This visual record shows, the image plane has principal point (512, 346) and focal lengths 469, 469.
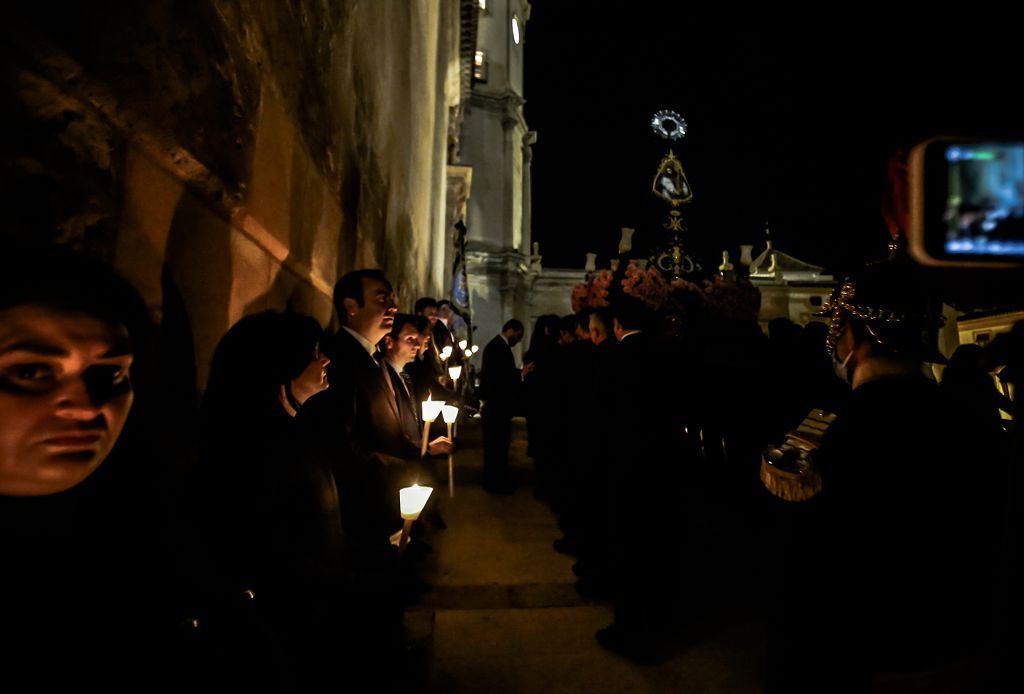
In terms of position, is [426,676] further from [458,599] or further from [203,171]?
[203,171]

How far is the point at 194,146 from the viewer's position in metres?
1.75

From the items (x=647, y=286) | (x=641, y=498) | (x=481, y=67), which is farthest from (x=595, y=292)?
(x=481, y=67)

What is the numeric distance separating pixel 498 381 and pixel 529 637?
406 cm

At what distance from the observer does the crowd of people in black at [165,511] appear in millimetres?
865

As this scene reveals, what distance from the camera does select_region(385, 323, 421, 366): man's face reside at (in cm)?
374

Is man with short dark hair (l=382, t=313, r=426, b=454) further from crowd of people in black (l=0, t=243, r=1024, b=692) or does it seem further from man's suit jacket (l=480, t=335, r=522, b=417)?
man's suit jacket (l=480, t=335, r=522, b=417)

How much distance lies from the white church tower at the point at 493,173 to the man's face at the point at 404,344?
951 inches

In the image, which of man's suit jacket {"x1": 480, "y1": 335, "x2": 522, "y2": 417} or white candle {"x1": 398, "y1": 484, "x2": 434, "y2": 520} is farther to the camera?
man's suit jacket {"x1": 480, "y1": 335, "x2": 522, "y2": 417}

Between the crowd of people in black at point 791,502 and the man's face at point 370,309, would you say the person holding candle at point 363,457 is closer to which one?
the man's face at point 370,309

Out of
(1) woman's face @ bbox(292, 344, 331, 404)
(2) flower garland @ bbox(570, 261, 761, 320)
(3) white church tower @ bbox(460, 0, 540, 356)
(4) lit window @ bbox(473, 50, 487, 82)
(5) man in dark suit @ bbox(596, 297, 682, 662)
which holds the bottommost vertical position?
(5) man in dark suit @ bbox(596, 297, 682, 662)

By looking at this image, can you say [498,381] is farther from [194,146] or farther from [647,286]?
[194,146]

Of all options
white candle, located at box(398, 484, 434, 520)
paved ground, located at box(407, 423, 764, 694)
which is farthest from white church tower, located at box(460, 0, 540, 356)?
white candle, located at box(398, 484, 434, 520)

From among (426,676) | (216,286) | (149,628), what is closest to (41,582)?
(149,628)

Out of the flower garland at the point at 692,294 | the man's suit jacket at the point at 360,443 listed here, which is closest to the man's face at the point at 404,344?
the man's suit jacket at the point at 360,443
